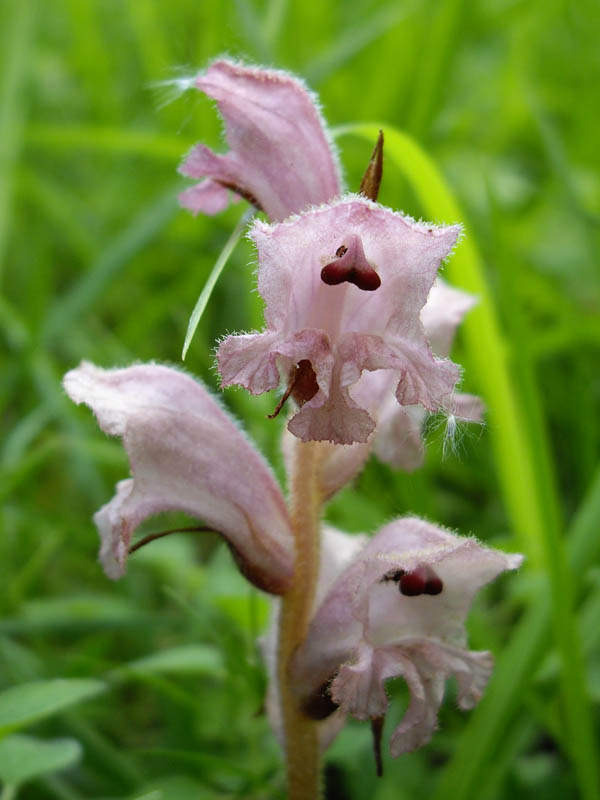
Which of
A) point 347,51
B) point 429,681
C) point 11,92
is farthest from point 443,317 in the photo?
point 11,92

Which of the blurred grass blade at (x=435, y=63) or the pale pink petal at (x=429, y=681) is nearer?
the pale pink petal at (x=429, y=681)

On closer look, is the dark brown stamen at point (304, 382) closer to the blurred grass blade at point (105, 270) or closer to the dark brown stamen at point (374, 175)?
the dark brown stamen at point (374, 175)

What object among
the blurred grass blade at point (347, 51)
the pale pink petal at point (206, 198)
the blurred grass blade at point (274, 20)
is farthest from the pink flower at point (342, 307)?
the blurred grass blade at point (274, 20)

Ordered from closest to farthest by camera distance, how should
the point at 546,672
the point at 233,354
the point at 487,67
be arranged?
the point at 233,354, the point at 546,672, the point at 487,67

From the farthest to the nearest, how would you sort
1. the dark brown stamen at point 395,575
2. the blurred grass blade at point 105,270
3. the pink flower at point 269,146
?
the blurred grass blade at point 105,270 → the pink flower at point 269,146 → the dark brown stamen at point 395,575

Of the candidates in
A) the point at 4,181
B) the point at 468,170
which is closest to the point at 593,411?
the point at 468,170

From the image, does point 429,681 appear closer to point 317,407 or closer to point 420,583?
point 420,583

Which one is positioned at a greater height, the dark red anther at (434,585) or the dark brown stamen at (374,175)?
the dark brown stamen at (374,175)

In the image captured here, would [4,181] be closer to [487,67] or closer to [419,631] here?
[419,631]
